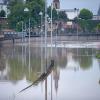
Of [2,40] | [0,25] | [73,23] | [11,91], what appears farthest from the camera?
[73,23]

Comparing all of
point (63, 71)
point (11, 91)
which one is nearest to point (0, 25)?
point (63, 71)

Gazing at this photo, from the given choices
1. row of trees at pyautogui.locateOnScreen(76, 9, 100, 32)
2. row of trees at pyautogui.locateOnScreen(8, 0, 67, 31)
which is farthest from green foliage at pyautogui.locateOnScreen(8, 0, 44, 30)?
row of trees at pyautogui.locateOnScreen(76, 9, 100, 32)

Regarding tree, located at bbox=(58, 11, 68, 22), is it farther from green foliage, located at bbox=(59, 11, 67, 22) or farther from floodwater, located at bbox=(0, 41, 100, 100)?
floodwater, located at bbox=(0, 41, 100, 100)

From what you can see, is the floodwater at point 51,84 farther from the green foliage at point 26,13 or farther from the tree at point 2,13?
the tree at point 2,13

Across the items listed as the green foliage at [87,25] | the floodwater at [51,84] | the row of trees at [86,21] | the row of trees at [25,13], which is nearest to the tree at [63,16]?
the row of trees at [86,21]

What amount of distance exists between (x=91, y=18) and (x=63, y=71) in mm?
55832

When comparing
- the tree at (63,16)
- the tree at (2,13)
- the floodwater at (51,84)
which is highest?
the floodwater at (51,84)

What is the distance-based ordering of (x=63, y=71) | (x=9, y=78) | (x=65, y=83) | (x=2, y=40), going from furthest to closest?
1. (x=2, y=40)
2. (x=63, y=71)
3. (x=9, y=78)
4. (x=65, y=83)

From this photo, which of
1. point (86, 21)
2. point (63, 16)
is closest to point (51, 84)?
point (86, 21)

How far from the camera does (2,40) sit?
41.1 m

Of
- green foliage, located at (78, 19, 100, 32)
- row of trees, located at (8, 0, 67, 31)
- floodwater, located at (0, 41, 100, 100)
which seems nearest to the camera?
floodwater, located at (0, 41, 100, 100)

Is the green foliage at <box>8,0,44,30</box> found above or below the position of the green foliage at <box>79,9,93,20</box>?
above

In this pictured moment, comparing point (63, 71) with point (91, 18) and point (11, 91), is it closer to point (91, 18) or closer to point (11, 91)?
point (11, 91)

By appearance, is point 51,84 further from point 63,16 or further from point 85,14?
point 85,14
